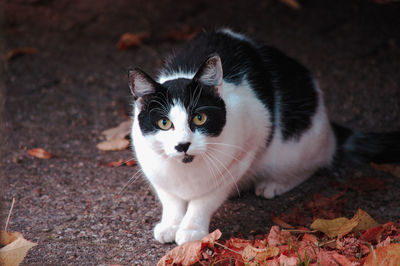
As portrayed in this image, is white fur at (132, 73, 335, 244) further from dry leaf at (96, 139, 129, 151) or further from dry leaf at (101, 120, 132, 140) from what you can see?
dry leaf at (101, 120, 132, 140)

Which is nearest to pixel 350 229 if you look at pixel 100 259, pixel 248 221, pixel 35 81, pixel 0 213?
pixel 248 221

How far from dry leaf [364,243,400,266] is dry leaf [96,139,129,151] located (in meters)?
1.86

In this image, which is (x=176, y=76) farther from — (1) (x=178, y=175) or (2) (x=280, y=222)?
(2) (x=280, y=222)

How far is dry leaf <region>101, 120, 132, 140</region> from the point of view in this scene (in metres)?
3.47

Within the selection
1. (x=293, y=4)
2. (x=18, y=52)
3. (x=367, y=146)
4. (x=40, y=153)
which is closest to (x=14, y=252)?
(x=40, y=153)

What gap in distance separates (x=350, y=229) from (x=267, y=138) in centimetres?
73

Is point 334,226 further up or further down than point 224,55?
further down

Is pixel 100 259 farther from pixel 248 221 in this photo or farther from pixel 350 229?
pixel 350 229

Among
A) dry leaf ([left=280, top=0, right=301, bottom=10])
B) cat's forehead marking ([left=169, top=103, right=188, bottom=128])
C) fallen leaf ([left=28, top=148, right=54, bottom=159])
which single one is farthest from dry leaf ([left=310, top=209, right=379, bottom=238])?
dry leaf ([left=280, top=0, right=301, bottom=10])

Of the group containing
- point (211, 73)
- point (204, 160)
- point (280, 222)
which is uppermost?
point (211, 73)

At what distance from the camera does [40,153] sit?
3.29 m

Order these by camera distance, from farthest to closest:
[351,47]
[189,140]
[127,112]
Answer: [351,47], [127,112], [189,140]

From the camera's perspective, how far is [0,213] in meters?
2.63

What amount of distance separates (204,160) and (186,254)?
17.8 inches
